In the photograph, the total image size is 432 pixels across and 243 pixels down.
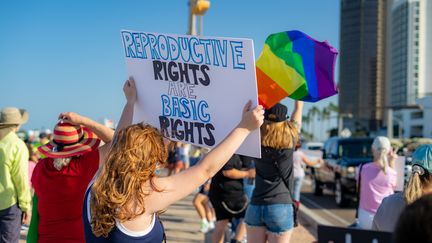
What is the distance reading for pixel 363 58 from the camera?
162000mm

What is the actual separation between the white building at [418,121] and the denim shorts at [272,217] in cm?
10597

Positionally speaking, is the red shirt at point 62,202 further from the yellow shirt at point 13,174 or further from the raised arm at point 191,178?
the yellow shirt at point 13,174

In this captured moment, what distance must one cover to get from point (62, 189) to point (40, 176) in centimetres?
18

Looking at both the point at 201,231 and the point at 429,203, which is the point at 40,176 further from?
the point at 201,231

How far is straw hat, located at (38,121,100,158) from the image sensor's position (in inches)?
125

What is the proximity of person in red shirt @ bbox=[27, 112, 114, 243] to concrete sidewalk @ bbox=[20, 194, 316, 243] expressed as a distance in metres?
4.69

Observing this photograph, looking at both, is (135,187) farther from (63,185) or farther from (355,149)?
(355,149)

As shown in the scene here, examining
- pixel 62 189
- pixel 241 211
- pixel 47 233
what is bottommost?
pixel 241 211

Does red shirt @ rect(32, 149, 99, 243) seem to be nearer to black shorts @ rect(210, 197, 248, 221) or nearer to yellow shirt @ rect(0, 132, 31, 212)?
yellow shirt @ rect(0, 132, 31, 212)

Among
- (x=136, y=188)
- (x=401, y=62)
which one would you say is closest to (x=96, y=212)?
(x=136, y=188)

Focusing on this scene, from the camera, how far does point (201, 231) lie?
28.2ft

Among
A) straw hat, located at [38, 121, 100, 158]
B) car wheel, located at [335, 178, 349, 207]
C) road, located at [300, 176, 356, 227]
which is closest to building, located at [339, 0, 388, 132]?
road, located at [300, 176, 356, 227]

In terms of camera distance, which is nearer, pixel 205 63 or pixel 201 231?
pixel 205 63

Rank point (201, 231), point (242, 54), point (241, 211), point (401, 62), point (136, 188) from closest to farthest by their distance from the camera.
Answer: point (136, 188), point (242, 54), point (241, 211), point (201, 231), point (401, 62)
